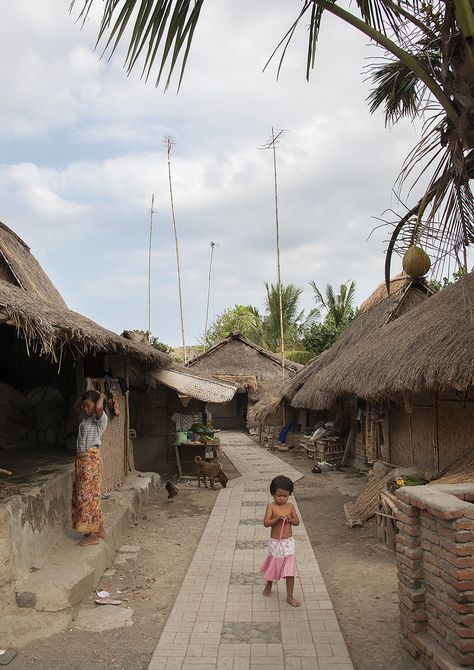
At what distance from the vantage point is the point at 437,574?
364 centimetres

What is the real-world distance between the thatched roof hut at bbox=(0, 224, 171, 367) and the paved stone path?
2483 millimetres

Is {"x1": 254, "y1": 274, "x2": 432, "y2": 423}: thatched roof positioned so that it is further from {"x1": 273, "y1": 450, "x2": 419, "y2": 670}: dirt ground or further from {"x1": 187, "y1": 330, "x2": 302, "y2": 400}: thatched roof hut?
{"x1": 187, "y1": 330, "x2": 302, "y2": 400}: thatched roof hut

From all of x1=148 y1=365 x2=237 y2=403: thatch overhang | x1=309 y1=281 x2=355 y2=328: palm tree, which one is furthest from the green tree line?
x1=148 y1=365 x2=237 y2=403: thatch overhang

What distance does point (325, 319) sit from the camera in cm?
2688

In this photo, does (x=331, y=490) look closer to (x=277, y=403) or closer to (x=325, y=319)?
(x=277, y=403)

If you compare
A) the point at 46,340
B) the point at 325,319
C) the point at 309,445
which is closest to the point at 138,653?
the point at 46,340

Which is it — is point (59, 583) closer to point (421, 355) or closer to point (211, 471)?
point (421, 355)

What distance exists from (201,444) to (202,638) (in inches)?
310

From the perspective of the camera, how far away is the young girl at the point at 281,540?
16.4 feet

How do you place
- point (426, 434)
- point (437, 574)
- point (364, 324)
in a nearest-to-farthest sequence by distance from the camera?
1. point (437, 574)
2. point (426, 434)
3. point (364, 324)

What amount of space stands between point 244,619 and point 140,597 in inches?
45.6

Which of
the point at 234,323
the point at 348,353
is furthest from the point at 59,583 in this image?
the point at 234,323

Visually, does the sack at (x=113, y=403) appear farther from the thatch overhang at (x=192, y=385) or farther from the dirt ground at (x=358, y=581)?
the dirt ground at (x=358, y=581)

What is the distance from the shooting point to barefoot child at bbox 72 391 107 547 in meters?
5.96
